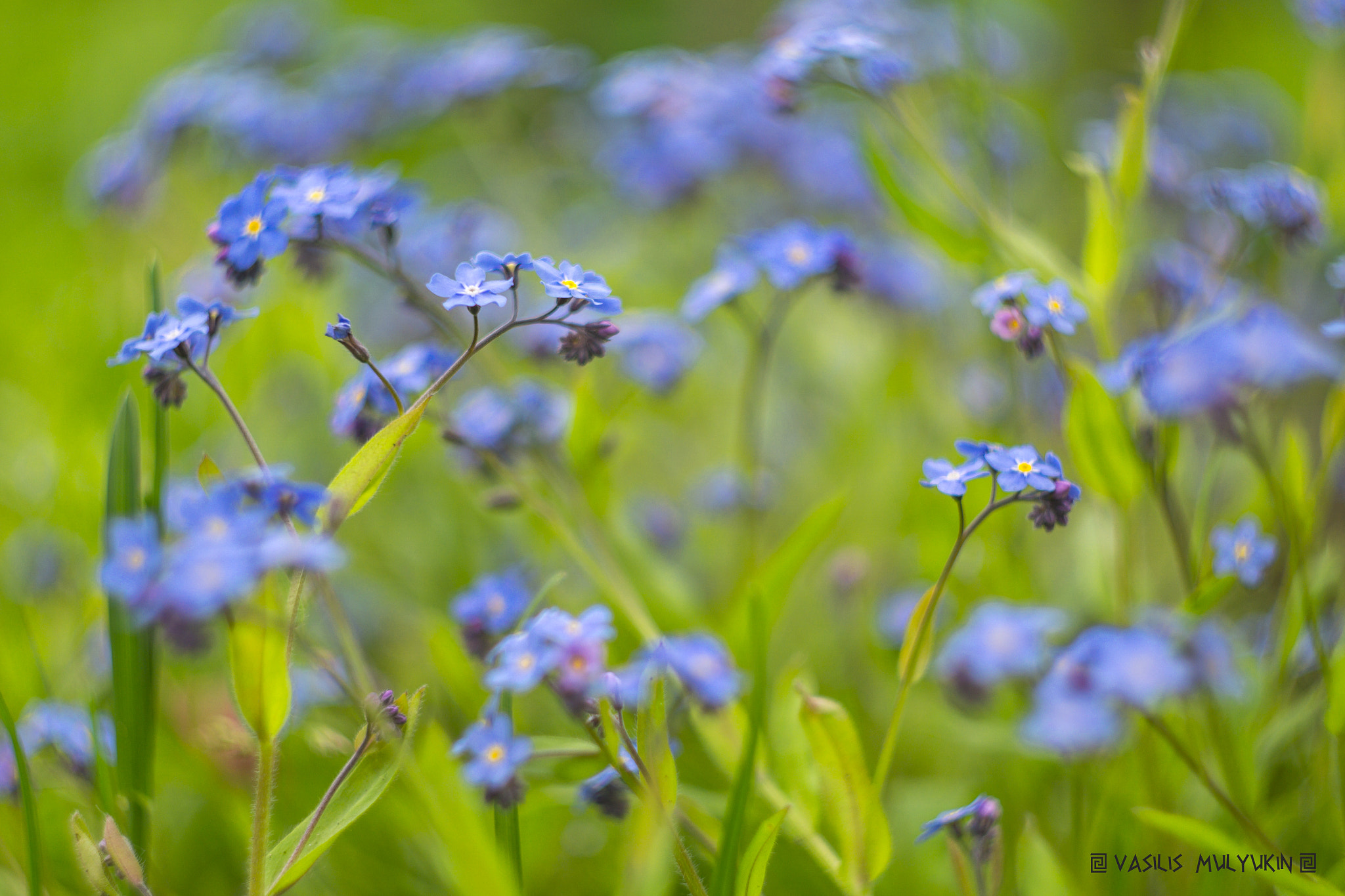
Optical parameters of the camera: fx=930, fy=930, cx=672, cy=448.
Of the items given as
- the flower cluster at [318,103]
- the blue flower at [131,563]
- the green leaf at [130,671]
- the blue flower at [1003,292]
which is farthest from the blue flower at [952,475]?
the flower cluster at [318,103]

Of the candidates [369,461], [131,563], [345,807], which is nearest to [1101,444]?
[369,461]

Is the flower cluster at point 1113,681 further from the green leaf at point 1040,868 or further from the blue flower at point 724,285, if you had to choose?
the blue flower at point 724,285

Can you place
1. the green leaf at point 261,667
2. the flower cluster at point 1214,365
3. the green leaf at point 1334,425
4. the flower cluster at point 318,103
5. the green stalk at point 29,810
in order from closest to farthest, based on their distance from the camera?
the green leaf at point 261,667 → the green stalk at point 29,810 → the flower cluster at point 1214,365 → the green leaf at point 1334,425 → the flower cluster at point 318,103

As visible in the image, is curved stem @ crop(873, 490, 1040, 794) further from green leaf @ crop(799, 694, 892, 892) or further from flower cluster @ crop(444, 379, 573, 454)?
flower cluster @ crop(444, 379, 573, 454)

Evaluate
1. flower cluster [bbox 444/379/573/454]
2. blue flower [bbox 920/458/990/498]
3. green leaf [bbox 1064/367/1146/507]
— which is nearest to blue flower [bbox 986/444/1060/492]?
blue flower [bbox 920/458/990/498]

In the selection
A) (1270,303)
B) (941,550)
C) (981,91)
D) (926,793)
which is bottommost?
(926,793)

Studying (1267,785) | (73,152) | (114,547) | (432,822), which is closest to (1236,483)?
(1267,785)

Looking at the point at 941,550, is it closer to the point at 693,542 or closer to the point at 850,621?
the point at 850,621

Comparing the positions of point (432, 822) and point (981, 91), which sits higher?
point (981, 91)
